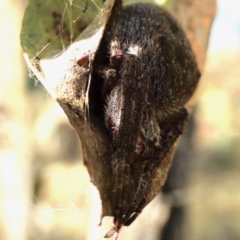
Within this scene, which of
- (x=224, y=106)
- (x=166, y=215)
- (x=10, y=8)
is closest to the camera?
(x=166, y=215)

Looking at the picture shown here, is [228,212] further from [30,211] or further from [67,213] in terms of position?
[30,211]

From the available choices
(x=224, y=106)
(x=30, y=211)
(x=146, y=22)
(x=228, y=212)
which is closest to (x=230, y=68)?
(x=224, y=106)

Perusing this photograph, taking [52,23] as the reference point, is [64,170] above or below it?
below

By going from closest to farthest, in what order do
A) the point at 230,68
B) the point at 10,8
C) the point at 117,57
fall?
the point at 117,57
the point at 10,8
the point at 230,68

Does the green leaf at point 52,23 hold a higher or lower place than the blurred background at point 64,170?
higher

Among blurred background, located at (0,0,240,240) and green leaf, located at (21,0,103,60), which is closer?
green leaf, located at (21,0,103,60)

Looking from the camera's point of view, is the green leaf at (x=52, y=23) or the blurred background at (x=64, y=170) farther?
the blurred background at (x=64, y=170)

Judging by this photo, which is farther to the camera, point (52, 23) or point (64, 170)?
point (64, 170)

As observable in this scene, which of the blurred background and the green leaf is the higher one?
the green leaf
